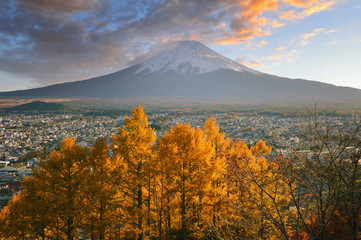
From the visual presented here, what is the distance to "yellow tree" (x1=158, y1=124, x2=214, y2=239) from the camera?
11.2 m

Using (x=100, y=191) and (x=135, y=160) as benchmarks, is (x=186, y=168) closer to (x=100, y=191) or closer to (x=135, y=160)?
(x=135, y=160)

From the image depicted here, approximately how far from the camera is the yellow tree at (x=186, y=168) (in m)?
11.2

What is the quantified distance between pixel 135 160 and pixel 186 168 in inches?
128

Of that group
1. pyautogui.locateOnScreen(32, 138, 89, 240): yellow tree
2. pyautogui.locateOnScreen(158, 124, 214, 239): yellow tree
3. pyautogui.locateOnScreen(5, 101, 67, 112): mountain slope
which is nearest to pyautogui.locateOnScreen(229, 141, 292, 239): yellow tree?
pyautogui.locateOnScreen(158, 124, 214, 239): yellow tree

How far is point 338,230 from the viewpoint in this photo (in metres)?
9.66

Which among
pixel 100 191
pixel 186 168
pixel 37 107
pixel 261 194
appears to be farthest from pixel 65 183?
pixel 37 107

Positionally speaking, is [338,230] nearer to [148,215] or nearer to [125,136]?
[148,215]

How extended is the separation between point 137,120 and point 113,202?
5.22m

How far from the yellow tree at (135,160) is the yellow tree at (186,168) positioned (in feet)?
3.75

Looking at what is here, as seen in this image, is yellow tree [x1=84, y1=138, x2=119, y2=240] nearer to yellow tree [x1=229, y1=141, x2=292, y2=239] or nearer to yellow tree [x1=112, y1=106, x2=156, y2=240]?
yellow tree [x1=112, y1=106, x2=156, y2=240]

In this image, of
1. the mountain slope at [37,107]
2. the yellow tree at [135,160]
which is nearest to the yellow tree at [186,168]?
the yellow tree at [135,160]

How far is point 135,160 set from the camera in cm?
1183

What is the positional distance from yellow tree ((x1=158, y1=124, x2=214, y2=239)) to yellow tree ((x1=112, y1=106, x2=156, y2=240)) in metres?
1.14

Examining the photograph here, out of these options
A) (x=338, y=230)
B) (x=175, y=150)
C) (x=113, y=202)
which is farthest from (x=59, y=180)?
(x=338, y=230)
